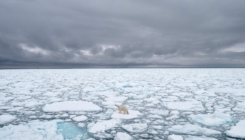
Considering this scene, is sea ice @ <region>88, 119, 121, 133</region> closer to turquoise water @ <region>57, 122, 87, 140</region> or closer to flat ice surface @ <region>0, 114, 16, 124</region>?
turquoise water @ <region>57, 122, 87, 140</region>

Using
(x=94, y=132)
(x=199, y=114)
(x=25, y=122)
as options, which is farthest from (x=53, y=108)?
(x=199, y=114)

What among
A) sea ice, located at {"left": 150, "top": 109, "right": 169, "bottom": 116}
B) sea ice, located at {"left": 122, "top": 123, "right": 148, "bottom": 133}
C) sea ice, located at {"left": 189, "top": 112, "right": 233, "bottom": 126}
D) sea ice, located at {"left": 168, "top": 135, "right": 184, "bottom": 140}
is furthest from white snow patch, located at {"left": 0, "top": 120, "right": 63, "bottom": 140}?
sea ice, located at {"left": 189, "top": 112, "right": 233, "bottom": 126}

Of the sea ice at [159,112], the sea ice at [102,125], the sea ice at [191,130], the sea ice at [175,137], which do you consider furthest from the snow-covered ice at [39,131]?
the sea ice at [159,112]

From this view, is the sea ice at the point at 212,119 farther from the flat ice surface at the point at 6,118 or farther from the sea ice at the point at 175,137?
the flat ice surface at the point at 6,118

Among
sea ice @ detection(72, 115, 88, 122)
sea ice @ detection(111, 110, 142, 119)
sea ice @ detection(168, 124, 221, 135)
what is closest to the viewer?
sea ice @ detection(168, 124, 221, 135)

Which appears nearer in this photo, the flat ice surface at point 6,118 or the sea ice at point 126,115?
the flat ice surface at point 6,118

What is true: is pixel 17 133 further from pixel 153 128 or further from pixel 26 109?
pixel 153 128
